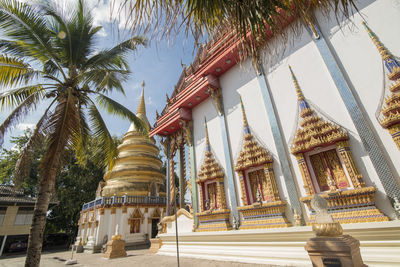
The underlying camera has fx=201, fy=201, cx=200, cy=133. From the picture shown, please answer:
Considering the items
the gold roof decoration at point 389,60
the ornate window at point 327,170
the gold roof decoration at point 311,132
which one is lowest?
the ornate window at point 327,170

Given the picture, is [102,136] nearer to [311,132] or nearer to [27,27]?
[27,27]

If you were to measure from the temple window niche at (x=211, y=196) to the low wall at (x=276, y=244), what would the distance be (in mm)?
386

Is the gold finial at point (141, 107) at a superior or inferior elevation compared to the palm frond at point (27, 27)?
superior

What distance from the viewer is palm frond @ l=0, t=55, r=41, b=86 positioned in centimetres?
527

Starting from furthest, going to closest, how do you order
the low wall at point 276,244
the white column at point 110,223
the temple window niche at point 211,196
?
the white column at point 110,223
the temple window niche at point 211,196
the low wall at point 276,244

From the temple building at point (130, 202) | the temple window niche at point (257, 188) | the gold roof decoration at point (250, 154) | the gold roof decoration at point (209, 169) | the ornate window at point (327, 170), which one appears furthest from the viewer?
the temple building at point (130, 202)

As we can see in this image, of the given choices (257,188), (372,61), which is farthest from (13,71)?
(372,61)

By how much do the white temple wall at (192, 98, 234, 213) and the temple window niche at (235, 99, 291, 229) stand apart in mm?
898

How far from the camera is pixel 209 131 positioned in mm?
A: 8406

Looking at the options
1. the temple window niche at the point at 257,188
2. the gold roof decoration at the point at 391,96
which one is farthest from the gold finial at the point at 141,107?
the gold roof decoration at the point at 391,96

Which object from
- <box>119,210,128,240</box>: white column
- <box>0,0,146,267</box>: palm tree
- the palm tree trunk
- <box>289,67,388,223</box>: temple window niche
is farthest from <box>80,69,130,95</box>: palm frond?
<box>119,210,128,240</box>: white column

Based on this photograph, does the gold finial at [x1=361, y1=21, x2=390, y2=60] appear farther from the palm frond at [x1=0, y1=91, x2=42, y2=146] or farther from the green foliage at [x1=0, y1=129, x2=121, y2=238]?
the green foliage at [x1=0, y1=129, x2=121, y2=238]

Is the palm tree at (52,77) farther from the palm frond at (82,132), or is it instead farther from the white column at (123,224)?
the white column at (123,224)

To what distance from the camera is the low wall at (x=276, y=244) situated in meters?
3.62
